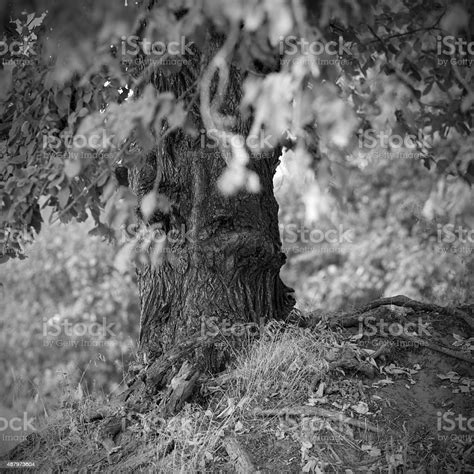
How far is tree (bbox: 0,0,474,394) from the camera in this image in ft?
7.41

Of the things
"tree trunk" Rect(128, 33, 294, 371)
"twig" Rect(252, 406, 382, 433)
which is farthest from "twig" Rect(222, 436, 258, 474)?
"tree trunk" Rect(128, 33, 294, 371)

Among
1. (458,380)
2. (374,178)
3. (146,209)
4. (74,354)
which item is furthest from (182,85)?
(374,178)

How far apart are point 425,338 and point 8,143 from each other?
300 cm

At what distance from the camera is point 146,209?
2.75 m

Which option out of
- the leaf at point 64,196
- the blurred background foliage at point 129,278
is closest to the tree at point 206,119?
the leaf at point 64,196

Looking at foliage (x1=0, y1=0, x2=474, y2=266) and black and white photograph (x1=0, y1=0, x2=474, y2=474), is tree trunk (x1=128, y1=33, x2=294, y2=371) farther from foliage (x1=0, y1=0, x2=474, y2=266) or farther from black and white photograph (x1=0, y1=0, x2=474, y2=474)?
foliage (x1=0, y1=0, x2=474, y2=266)

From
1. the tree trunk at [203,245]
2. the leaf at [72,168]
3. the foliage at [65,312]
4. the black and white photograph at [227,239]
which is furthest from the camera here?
the foliage at [65,312]

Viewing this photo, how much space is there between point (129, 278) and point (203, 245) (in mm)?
4222

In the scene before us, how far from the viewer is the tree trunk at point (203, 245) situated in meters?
4.67

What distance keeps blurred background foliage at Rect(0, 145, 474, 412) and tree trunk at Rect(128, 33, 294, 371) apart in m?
2.49

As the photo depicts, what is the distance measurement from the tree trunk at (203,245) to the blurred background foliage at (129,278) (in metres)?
2.49

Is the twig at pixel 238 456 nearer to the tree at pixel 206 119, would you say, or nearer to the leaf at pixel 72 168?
the tree at pixel 206 119

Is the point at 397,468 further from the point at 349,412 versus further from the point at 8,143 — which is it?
the point at 8,143

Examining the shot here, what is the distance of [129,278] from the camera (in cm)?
873
